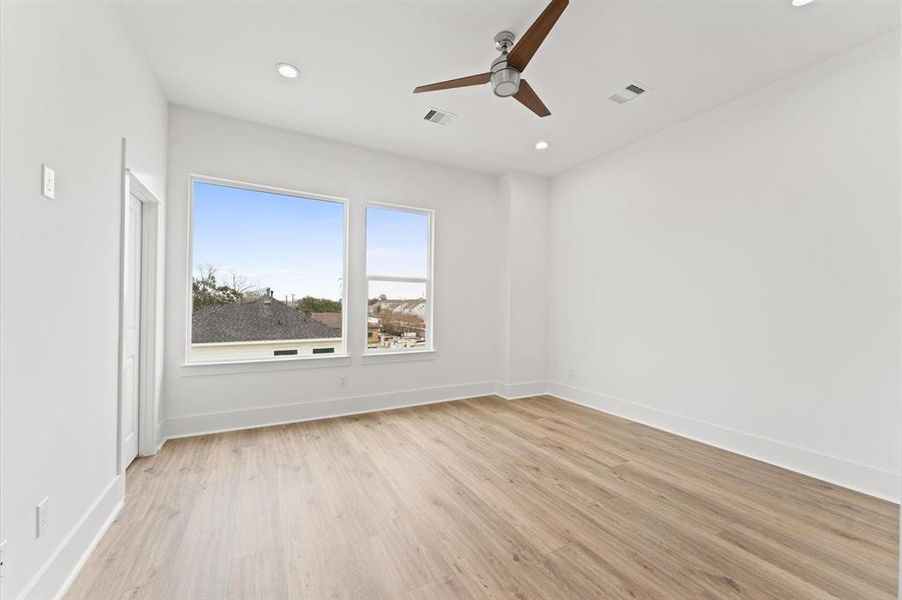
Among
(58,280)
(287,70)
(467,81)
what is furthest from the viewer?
(287,70)

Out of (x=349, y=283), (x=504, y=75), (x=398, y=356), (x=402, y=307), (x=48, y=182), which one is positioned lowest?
(x=398, y=356)

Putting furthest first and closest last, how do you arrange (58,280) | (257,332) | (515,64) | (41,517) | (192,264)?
(257,332) → (192,264) → (515,64) → (58,280) → (41,517)

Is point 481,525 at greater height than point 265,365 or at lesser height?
lesser

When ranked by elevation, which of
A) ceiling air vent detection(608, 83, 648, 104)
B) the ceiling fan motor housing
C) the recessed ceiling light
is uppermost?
ceiling air vent detection(608, 83, 648, 104)

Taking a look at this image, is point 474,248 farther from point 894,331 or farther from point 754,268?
point 894,331

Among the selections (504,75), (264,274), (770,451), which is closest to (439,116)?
(504,75)

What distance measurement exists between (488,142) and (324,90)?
1763 mm

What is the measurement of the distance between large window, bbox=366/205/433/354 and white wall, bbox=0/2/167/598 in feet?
7.87

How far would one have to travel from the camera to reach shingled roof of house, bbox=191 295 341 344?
11.7ft

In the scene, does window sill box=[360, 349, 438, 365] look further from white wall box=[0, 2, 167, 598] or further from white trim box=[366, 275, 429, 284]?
white wall box=[0, 2, 167, 598]

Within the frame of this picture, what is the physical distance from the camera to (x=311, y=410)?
3896 millimetres

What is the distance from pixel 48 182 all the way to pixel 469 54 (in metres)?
2.44

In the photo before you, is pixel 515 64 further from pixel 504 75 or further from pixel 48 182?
pixel 48 182

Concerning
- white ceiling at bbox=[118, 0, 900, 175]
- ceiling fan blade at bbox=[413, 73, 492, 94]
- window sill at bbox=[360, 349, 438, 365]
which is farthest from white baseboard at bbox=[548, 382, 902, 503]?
ceiling fan blade at bbox=[413, 73, 492, 94]
